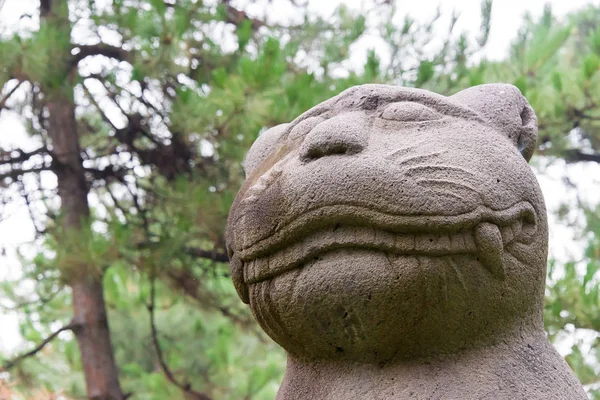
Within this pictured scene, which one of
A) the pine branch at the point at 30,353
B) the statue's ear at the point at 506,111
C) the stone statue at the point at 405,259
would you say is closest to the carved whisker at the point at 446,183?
the stone statue at the point at 405,259

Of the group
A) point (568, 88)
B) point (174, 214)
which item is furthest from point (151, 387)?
point (568, 88)

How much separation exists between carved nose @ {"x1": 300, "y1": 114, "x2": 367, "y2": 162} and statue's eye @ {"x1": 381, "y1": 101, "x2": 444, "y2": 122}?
0.27 ft

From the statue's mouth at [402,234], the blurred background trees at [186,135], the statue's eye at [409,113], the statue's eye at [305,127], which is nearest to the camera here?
the statue's mouth at [402,234]

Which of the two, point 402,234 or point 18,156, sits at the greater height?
point 18,156

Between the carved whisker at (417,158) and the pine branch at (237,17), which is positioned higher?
the pine branch at (237,17)

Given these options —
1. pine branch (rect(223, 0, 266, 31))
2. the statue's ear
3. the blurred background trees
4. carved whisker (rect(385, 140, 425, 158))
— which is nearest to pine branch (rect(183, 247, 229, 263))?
the blurred background trees

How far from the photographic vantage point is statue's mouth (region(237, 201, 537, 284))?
1381 millimetres

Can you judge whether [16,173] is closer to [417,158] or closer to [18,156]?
[18,156]

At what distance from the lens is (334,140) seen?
4.87ft

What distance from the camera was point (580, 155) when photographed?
3848 millimetres

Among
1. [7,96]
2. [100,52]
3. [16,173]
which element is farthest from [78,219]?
[100,52]

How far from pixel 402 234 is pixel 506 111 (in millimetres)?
490

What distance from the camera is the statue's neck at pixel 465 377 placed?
55.6 inches

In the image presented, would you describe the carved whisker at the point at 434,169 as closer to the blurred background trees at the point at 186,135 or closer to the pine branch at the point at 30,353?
the blurred background trees at the point at 186,135
